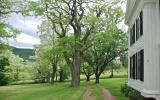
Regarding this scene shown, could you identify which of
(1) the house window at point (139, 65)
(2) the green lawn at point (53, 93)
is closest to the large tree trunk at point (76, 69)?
(2) the green lawn at point (53, 93)

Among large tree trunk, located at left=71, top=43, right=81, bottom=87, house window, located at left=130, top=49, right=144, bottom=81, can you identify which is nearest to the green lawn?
large tree trunk, located at left=71, top=43, right=81, bottom=87

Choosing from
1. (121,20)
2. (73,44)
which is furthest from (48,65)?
(73,44)

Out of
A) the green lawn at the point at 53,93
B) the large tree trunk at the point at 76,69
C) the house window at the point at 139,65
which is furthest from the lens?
the large tree trunk at the point at 76,69

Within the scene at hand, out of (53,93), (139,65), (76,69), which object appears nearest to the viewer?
(139,65)

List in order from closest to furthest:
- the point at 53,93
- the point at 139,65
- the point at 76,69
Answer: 1. the point at 139,65
2. the point at 53,93
3. the point at 76,69

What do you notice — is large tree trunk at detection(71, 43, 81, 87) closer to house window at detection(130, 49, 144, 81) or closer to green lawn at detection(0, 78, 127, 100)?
green lawn at detection(0, 78, 127, 100)

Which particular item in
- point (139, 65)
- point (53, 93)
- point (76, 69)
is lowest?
point (53, 93)

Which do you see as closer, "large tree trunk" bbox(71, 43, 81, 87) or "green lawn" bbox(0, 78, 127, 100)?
"green lawn" bbox(0, 78, 127, 100)

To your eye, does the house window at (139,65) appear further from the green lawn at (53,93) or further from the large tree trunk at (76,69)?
the large tree trunk at (76,69)

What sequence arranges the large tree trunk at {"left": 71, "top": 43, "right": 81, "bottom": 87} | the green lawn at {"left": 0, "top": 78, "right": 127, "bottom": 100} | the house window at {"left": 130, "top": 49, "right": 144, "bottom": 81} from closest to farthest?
the house window at {"left": 130, "top": 49, "right": 144, "bottom": 81}
the green lawn at {"left": 0, "top": 78, "right": 127, "bottom": 100}
the large tree trunk at {"left": 71, "top": 43, "right": 81, "bottom": 87}

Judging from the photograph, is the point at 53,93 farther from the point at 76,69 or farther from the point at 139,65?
the point at 139,65

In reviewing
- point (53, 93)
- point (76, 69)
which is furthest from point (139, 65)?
point (76, 69)

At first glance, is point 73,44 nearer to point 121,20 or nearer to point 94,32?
point 94,32

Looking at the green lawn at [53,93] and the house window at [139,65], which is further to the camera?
the green lawn at [53,93]
